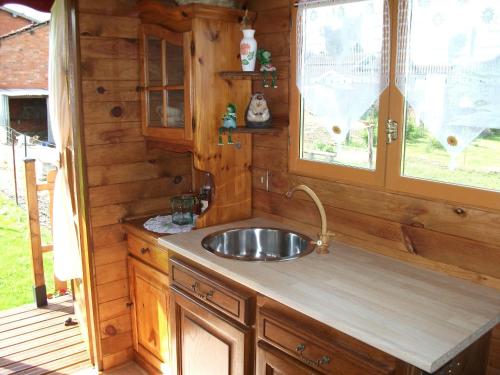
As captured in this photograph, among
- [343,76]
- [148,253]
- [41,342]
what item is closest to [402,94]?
[343,76]

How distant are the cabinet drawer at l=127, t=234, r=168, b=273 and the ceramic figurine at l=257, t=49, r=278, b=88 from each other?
931 mm

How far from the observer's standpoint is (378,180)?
185 cm

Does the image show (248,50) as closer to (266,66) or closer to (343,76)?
(266,66)

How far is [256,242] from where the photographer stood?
2227mm

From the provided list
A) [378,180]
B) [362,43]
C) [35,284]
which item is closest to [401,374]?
[378,180]

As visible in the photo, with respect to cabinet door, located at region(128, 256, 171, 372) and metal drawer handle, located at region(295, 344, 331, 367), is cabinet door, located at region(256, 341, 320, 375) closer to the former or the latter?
metal drawer handle, located at region(295, 344, 331, 367)

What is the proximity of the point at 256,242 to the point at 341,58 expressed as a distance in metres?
0.91

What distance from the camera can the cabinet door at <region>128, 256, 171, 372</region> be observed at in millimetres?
2332

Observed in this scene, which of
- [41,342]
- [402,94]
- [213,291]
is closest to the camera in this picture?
[402,94]

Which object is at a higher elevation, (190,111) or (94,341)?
(190,111)

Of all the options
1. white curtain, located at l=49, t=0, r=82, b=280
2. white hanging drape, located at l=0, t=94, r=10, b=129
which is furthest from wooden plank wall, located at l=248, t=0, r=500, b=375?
white hanging drape, located at l=0, t=94, r=10, b=129

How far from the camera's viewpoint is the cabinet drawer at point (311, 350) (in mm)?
1293

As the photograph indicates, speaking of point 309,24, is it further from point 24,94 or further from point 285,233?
point 24,94

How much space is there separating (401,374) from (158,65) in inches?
71.7
